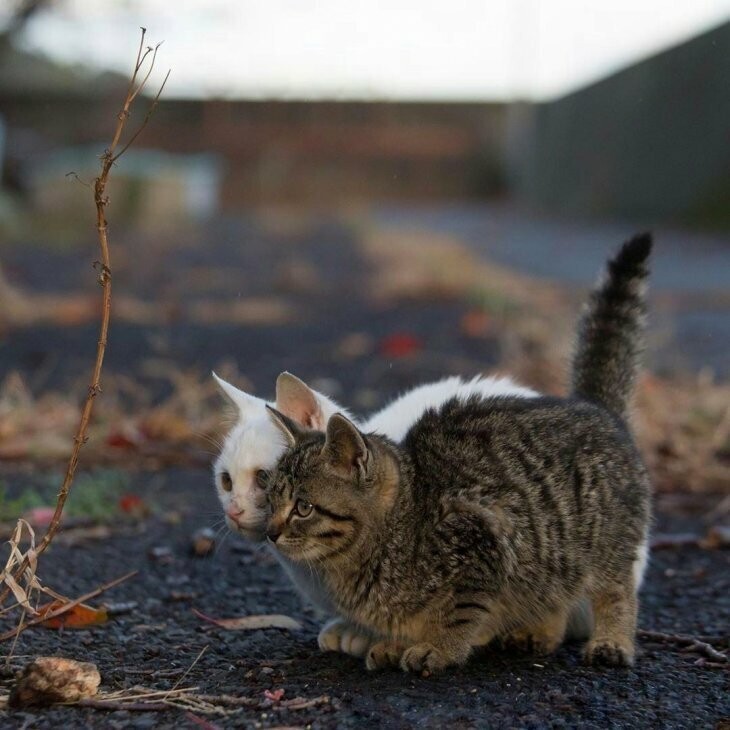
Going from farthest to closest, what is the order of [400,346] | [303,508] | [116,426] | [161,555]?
[400,346]
[116,426]
[161,555]
[303,508]

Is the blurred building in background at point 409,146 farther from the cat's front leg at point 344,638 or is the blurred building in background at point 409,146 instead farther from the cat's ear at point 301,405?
the cat's front leg at point 344,638

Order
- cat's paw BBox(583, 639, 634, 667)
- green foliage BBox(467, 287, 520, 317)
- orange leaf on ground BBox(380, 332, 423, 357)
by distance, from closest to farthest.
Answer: cat's paw BBox(583, 639, 634, 667), orange leaf on ground BBox(380, 332, 423, 357), green foliage BBox(467, 287, 520, 317)

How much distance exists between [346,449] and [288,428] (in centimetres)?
15

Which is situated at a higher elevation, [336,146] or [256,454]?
[336,146]

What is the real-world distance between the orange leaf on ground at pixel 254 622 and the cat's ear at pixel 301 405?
0.52 metres

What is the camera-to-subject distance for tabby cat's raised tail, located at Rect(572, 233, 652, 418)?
3217mm

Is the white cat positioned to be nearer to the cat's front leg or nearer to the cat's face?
the cat's front leg

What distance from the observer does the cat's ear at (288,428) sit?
8.30ft

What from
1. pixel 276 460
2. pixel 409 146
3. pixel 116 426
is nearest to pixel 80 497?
pixel 116 426

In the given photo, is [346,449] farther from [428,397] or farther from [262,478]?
[428,397]

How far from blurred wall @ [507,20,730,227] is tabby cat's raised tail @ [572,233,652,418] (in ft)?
30.3

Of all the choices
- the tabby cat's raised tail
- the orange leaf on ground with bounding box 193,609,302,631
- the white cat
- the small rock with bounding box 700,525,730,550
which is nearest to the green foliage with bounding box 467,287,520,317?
the small rock with bounding box 700,525,730,550

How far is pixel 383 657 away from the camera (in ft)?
8.38

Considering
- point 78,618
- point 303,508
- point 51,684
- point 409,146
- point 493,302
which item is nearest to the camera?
point 51,684
